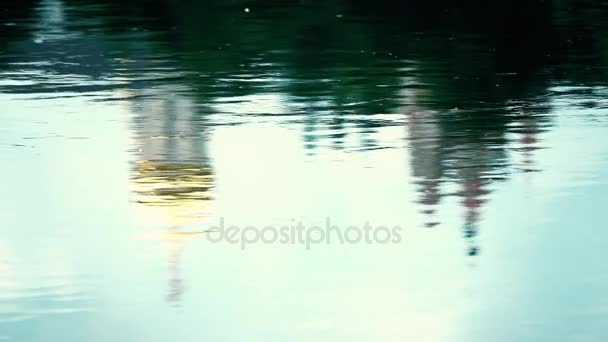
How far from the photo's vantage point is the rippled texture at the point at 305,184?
8.42 m

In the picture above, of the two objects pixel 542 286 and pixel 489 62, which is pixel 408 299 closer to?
pixel 542 286

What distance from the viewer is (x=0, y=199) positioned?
1159cm

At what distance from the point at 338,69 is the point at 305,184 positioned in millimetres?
6818

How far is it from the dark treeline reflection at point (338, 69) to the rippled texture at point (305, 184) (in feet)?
0.15

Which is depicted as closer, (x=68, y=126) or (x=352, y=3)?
(x=68, y=126)

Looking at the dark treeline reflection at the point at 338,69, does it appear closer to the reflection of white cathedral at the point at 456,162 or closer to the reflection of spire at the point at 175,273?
the reflection of white cathedral at the point at 456,162

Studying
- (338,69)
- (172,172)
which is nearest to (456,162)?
(172,172)

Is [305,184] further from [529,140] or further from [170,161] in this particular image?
[529,140]

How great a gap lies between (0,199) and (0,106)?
14.9ft

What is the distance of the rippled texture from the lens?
8422 millimetres

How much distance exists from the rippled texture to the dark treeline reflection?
4 cm

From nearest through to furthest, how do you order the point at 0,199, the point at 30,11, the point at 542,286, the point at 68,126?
the point at 542,286, the point at 0,199, the point at 68,126, the point at 30,11

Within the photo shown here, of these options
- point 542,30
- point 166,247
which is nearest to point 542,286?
point 166,247

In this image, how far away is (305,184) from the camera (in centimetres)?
1184
